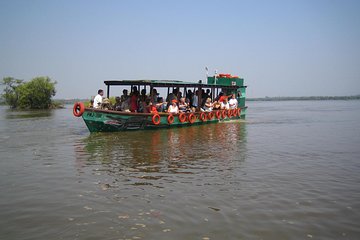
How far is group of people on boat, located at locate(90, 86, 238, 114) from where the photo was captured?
1527 centimetres

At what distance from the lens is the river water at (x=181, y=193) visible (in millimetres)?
4406

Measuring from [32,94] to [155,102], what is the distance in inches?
1879

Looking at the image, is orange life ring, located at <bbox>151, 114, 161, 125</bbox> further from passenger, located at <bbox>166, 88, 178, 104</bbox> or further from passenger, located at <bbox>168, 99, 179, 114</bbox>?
passenger, located at <bbox>166, 88, 178, 104</bbox>

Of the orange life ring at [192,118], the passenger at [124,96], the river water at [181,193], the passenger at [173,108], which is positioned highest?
the passenger at [124,96]

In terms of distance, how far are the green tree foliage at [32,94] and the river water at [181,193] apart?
5081cm

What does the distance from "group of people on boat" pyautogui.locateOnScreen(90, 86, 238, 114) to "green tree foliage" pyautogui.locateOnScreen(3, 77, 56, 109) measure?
148ft

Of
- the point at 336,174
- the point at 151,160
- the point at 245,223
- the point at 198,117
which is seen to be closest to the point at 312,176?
the point at 336,174

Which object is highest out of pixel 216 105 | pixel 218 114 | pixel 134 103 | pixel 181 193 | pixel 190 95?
pixel 190 95

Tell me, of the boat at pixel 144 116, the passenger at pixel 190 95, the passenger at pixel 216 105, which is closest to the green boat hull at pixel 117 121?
the boat at pixel 144 116

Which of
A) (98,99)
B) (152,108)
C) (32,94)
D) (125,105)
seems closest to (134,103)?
(125,105)

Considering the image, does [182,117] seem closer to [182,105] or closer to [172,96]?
[182,105]

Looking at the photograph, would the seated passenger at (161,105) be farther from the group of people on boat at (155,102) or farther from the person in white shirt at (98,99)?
the person in white shirt at (98,99)

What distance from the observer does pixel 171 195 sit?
5.82 meters

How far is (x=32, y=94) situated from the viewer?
57.6m
